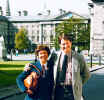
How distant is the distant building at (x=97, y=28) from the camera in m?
57.6

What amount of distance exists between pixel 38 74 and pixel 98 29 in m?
55.2

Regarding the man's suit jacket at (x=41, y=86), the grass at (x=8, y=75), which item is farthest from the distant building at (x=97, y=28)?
the man's suit jacket at (x=41, y=86)

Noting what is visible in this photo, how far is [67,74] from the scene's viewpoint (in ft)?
15.1

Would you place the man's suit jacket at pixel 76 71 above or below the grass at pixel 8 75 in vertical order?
above

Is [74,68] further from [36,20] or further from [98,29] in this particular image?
[36,20]

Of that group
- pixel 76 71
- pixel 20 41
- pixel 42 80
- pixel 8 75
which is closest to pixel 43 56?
pixel 42 80

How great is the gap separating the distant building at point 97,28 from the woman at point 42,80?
173 feet

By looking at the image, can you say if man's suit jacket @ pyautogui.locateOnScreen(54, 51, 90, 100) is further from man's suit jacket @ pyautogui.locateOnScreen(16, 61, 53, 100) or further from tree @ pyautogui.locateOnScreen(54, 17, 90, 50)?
tree @ pyautogui.locateOnScreen(54, 17, 90, 50)

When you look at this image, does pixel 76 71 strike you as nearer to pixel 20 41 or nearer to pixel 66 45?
pixel 66 45

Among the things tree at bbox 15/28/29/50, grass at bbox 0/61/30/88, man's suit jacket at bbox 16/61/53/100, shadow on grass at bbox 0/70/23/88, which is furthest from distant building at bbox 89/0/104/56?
man's suit jacket at bbox 16/61/53/100

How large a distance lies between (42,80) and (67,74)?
1.19 feet

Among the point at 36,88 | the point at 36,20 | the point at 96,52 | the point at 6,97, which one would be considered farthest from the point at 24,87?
the point at 36,20

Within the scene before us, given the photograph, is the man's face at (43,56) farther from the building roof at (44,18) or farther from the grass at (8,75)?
the building roof at (44,18)

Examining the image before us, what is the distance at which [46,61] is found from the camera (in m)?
4.66
